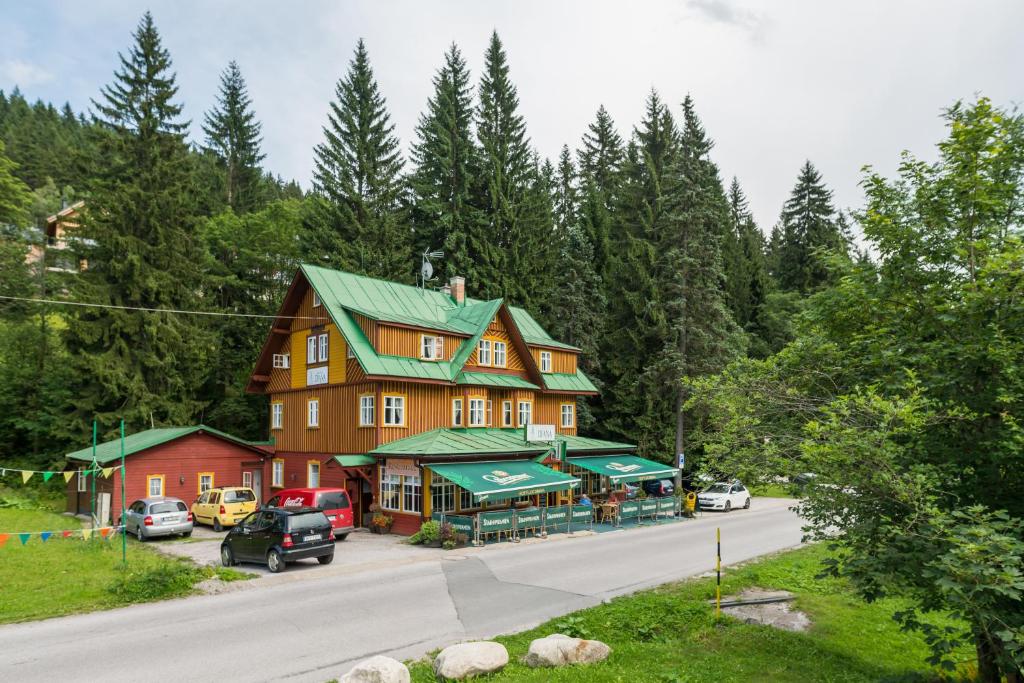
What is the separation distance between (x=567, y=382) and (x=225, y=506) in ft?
62.8

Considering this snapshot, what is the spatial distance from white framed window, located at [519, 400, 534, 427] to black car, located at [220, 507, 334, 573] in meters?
16.3

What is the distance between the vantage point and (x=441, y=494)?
26.3 metres

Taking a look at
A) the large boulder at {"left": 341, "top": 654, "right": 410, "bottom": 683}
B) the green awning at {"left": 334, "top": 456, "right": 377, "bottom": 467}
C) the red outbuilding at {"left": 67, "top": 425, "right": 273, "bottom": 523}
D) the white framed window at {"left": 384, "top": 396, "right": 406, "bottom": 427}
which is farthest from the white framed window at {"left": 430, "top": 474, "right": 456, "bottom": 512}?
the large boulder at {"left": 341, "top": 654, "right": 410, "bottom": 683}

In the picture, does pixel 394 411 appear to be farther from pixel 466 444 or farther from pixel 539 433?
pixel 539 433

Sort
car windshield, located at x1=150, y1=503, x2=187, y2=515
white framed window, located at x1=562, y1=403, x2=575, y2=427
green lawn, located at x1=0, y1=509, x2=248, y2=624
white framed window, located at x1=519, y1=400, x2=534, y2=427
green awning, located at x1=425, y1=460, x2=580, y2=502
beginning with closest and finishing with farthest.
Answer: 1. green lawn, located at x1=0, y1=509, x2=248, y2=624
2. car windshield, located at x1=150, y1=503, x2=187, y2=515
3. green awning, located at x1=425, y1=460, x2=580, y2=502
4. white framed window, located at x1=519, y1=400, x2=534, y2=427
5. white framed window, located at x1=562, y1=403, x2=575, y2=427

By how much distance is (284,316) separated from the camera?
31688mm

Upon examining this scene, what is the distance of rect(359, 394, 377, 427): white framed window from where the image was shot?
28016mm

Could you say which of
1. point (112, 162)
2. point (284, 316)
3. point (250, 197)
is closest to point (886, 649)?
point (284, 316)

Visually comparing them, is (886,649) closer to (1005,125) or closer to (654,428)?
(1005,125)

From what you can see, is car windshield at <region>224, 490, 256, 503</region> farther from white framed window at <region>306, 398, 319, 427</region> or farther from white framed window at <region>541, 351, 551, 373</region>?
white framed window at <region>541, 351, 551, 373</region>

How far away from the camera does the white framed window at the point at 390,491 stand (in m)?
27.0

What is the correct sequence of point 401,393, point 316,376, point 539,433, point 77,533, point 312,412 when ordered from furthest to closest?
1. point 312,412
2. point 316,376
3. point 539,433
4. point 401,393
5. point 77,533

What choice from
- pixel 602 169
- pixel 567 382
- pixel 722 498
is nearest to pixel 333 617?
pixel 567 382

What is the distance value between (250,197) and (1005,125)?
56179mm
